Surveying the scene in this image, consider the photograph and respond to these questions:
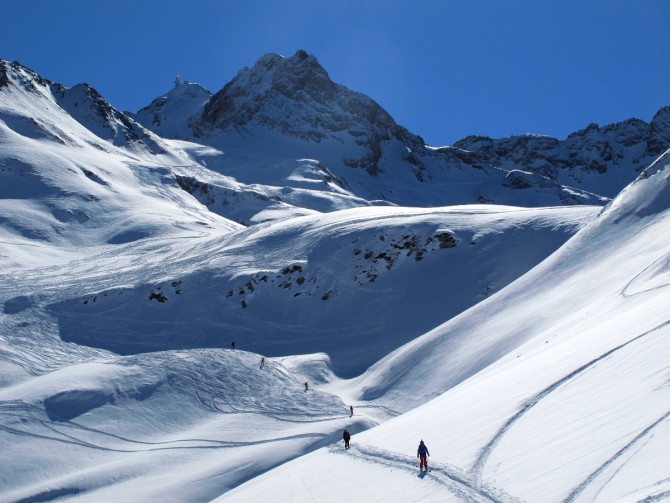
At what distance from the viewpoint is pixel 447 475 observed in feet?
45.1

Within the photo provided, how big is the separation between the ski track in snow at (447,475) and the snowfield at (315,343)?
0.07 m

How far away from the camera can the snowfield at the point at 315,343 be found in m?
14.1

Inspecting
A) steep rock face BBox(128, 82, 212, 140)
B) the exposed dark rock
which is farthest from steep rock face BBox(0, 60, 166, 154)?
the exposed dark rock

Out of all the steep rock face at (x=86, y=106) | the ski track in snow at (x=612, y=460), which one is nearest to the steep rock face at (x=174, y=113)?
the steep rock face at (x=86, y=106)

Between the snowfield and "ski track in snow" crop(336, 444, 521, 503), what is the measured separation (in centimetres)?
7

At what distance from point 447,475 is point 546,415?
304 cm

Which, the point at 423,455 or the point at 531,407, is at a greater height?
the point at 531,407

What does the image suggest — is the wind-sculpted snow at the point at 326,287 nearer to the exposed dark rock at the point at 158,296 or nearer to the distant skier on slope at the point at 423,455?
the exposed dark rock at the point at 158,296

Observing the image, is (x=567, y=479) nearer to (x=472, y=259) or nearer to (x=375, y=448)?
(x=375, y=448)

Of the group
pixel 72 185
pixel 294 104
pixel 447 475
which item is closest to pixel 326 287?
pixel 447 475

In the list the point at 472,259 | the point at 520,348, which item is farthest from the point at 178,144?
the point at 520,348

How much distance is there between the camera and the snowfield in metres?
14.1

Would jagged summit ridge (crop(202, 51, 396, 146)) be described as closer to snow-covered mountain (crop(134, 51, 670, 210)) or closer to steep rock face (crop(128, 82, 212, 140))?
snow-covered mountain (crop(134, 51, 670, 210))

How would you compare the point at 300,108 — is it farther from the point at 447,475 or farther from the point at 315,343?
the point at 447,475
